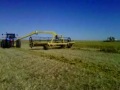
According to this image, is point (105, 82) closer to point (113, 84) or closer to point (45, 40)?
point (113, 84)

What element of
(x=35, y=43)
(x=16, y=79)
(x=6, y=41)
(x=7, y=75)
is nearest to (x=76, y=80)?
(x=16, y=79)

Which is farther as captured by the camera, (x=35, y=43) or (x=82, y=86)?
(x=35, y=43)

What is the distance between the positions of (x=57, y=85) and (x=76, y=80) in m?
0.92

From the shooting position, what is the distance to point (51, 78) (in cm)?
789

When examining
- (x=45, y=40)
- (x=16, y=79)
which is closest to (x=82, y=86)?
(x=16, y=79)

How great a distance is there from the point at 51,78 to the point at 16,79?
122 centimetres

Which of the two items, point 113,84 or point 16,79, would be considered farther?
point 16,79

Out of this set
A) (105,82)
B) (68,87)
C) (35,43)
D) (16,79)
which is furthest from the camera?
(35,43)

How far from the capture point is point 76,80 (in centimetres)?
753

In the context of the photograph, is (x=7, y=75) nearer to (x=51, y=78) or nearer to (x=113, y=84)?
(x=51, y=78)

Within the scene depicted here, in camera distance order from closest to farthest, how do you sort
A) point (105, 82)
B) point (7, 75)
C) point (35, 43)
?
1. point (105, 82)
2. point (7, 75)
3. point (35, 43)

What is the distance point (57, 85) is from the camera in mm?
6863

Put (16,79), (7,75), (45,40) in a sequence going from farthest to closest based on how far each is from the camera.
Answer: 1. (45,40)
2. (7,75)
3. (16,79)

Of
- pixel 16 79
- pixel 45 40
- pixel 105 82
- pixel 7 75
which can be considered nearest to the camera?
pixel 105 82
